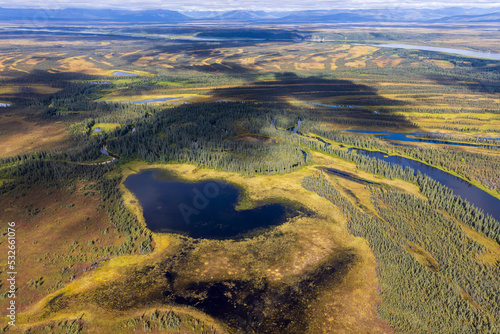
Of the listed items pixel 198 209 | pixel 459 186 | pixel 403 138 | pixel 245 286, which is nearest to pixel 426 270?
pixel 245 286

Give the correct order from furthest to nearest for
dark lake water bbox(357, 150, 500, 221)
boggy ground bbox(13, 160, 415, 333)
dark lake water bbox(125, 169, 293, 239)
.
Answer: dark lake water bbox(357, 150, 500, 221) → dark lake water bbox(125, 169, 293, 239) → boggy ground bbox(13, 160, 415, 333)

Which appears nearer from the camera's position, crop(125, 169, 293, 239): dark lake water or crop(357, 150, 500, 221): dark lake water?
crop(125, 169, 293, 239): dark lake water

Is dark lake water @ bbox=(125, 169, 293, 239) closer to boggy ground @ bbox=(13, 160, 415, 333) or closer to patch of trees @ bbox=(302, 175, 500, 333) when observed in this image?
boggy ground @ bbox=(13, 160, 415, 333)

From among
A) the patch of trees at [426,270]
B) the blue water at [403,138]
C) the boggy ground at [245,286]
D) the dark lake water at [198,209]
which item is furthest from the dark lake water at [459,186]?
the dark lake water at [198,209]

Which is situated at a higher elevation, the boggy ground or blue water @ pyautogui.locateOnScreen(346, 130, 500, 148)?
blue water @ pyautogui.locateOnScreen(346, 130, 500, 148)

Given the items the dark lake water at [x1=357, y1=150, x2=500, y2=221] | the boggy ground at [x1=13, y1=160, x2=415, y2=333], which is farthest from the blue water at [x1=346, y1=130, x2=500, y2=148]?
the boggy ground at [x1=13, y1=160, x2=415, y2=333]

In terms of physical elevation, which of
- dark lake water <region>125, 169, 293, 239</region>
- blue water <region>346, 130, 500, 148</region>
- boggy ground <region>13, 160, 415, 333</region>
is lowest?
boggy ground <region>13, 160, 415, 333</region>

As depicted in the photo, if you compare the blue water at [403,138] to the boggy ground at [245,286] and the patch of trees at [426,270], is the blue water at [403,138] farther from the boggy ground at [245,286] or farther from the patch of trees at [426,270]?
the boggy ground at [245,286]

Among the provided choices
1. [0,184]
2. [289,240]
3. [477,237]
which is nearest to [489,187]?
[477,237]
